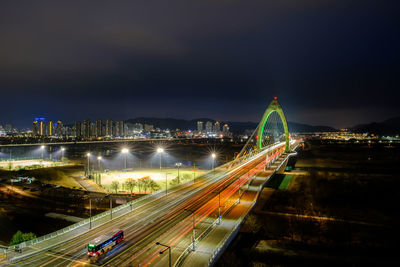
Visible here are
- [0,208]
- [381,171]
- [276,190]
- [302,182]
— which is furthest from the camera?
[381,171]

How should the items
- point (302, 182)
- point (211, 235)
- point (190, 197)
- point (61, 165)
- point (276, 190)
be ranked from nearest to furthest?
point (211, 235), point (190, 197), point (276, 190), point (302, 182), point (61, 165)

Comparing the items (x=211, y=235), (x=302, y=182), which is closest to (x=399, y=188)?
(x=302, y=182)

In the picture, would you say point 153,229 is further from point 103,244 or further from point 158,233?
point 103,244

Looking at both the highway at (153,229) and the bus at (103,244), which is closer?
the highway at (153,229)

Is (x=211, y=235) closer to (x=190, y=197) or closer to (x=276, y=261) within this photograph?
(x=276, y=261)
